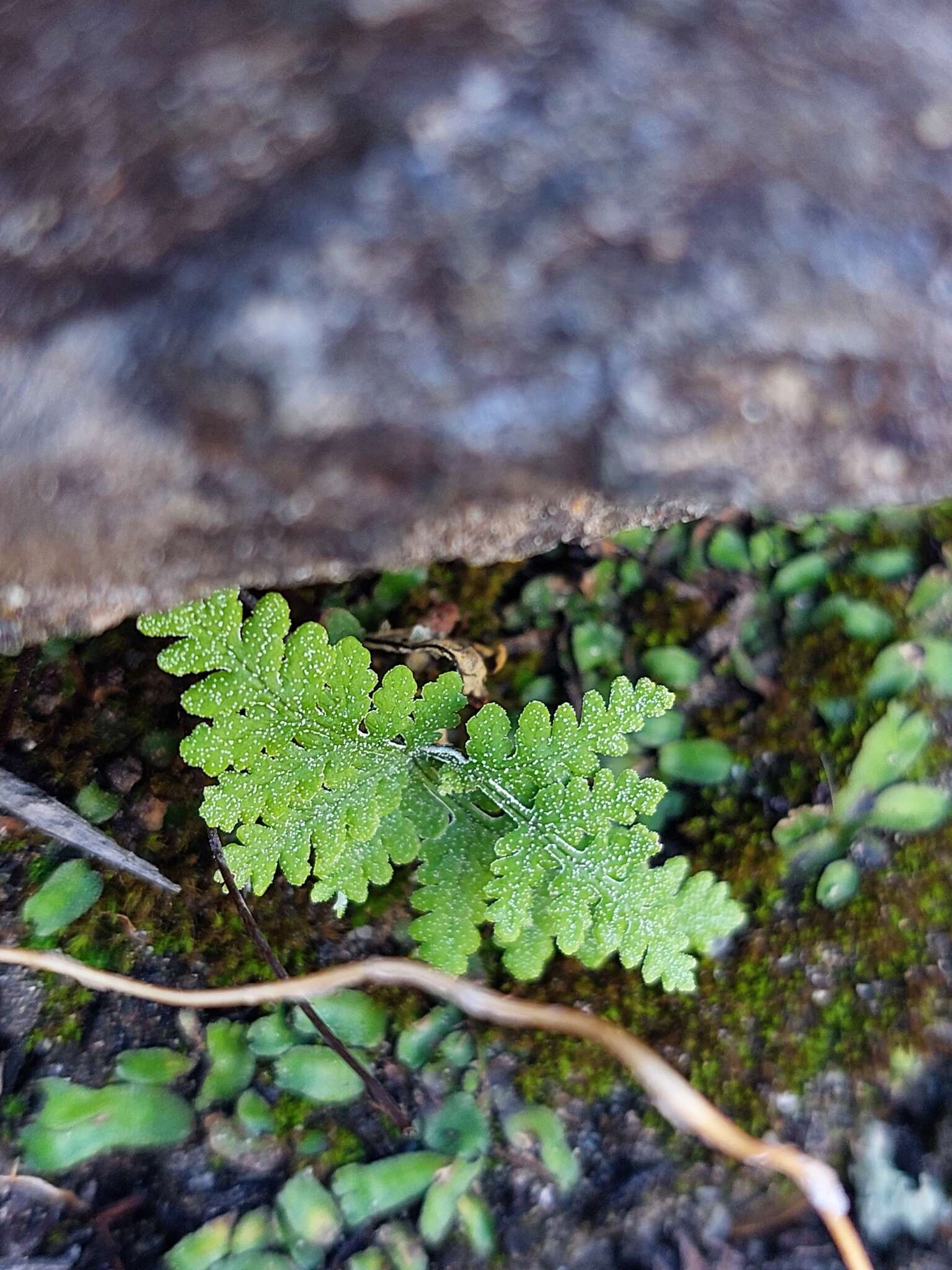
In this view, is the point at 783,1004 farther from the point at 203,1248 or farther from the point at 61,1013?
the point at 61,1013

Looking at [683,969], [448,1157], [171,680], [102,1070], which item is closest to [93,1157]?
[102,1070]

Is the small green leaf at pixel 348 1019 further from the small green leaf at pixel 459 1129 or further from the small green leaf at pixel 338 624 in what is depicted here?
the small green leaf at pixel 338 624

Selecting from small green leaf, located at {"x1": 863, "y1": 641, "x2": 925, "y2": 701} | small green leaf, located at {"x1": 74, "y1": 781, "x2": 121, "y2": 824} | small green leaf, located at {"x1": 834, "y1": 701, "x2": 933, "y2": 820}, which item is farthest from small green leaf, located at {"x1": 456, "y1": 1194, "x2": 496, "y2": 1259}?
small green leaf, located at {"x1": 863, "y1": 641, "x2": 925, "y2": 701}

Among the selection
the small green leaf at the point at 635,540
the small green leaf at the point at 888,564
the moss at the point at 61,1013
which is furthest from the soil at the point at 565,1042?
the small green leaf at the point at 635,540

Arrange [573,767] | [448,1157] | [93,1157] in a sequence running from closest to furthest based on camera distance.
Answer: [573,767], [93,1157], [448,1157]

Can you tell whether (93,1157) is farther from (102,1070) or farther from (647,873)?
(647,873)

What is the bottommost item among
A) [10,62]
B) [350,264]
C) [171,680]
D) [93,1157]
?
[93,1157]

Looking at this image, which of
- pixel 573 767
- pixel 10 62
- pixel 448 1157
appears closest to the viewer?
pixel 10 62
